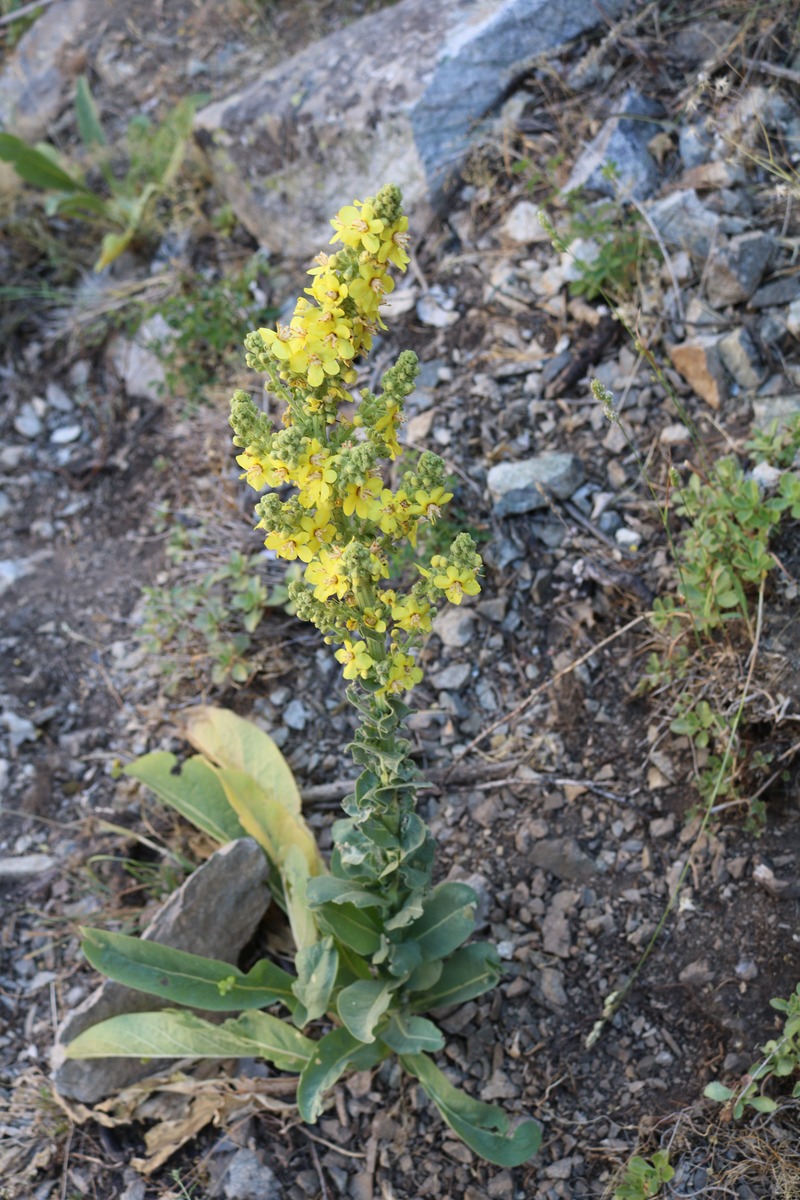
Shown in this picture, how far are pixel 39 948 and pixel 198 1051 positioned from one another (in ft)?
3.02

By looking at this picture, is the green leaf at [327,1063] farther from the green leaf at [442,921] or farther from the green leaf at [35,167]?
the green leaf at [35,167]

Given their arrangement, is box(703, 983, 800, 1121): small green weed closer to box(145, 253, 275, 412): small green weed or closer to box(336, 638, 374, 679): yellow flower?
box(336, 638, 374, 679): yellow flower

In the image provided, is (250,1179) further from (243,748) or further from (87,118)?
(87,118)

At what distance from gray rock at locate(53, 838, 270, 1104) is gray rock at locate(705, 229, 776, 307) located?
8.19 ft

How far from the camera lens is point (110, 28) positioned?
648 centimetres

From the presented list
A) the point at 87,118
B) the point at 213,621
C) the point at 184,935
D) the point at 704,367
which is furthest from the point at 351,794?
the point at 87,118

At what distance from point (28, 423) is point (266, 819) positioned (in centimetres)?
297

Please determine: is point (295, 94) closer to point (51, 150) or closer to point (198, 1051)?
point (51, 150)

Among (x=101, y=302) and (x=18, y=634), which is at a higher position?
(x=101, y=302)

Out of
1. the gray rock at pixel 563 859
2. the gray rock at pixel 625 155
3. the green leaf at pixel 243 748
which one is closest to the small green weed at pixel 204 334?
the gray rock at pixel 625 155

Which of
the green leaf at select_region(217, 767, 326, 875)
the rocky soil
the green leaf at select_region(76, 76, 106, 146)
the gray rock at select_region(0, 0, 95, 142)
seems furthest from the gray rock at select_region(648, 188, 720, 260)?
the gray rock at select_region(0, 0, 95, 142)

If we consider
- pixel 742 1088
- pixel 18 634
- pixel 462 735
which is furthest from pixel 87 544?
pixel 742 1088

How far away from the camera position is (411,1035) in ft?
8.46

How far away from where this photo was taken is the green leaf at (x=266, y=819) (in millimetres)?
3109
